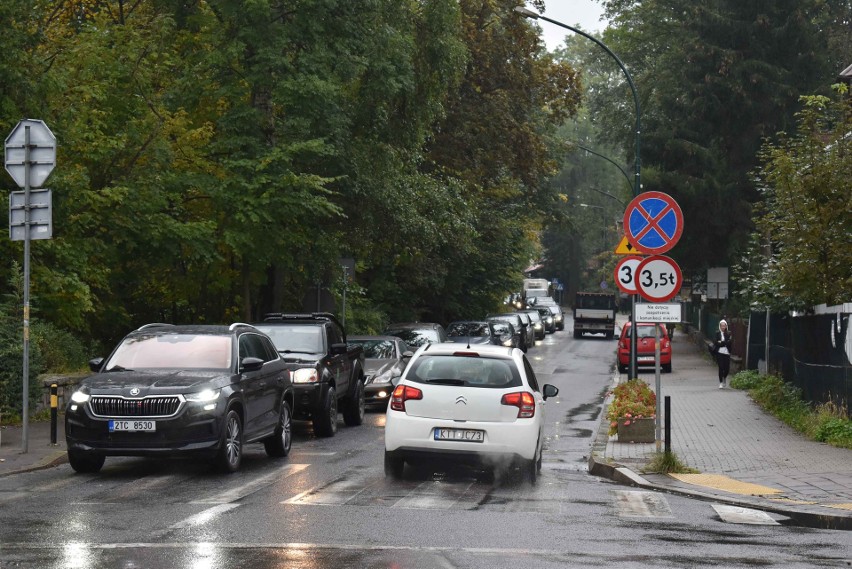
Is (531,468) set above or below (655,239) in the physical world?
below

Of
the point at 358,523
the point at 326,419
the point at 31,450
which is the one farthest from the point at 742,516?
the point at 326,419

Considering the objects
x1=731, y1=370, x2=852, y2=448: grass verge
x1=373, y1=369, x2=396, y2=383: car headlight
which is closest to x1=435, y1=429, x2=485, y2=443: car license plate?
x1=731, y1=370, x2=852, y2=448: grass verge

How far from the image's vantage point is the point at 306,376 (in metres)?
19.3

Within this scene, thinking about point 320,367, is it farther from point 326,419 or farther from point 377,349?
point 377,349

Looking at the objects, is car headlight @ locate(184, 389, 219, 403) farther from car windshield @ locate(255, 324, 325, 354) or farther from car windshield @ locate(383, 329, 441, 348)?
car windshield @ locate(383, 329, 441, 348)

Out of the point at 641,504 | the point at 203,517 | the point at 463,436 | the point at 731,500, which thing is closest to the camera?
the point at 203,517

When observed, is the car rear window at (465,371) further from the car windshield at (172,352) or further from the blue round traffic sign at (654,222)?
the blue round traffic sign at (654,222)

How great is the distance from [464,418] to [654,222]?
4.30m

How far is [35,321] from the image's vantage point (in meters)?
21.4

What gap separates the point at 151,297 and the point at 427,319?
21552 mm

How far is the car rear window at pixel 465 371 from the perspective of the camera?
14.0 metres

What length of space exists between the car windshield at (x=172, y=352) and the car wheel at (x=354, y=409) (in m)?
7.06

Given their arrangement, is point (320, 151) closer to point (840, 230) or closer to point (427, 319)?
point (840, 230)

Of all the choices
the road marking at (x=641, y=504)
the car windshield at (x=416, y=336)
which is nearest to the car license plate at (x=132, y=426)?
the road marking at (x=641, y=504)
